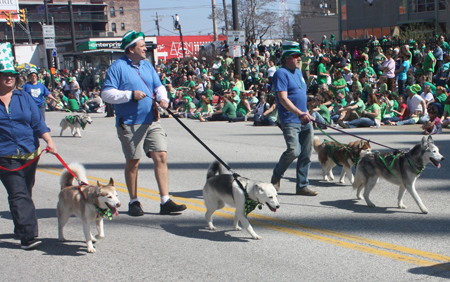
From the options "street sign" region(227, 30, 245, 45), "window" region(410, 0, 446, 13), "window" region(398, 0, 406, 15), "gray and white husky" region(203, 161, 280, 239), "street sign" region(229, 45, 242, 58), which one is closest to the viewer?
"gray and white husky" region(203, 161, 280, 239)

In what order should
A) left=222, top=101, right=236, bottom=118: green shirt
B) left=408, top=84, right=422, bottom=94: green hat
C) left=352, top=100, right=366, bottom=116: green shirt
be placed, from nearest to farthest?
left=408, top=84, right=422, bottom=94: green hat, left=352, top=100, right=366, bottom=116: green shirt, left=222, top=101, right=236, bottom=118: green shirt

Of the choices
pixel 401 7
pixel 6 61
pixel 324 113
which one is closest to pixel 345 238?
pixel 6 61

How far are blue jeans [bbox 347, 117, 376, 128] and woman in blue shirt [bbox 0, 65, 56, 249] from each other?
36.5 feet

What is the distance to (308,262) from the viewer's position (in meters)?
4.42

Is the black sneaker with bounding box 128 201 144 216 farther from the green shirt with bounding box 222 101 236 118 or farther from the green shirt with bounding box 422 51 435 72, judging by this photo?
the green shirt with bounding box 422 51 435 72

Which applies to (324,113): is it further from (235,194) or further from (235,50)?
(235,194)

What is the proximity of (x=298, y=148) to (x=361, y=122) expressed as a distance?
846 centimetres

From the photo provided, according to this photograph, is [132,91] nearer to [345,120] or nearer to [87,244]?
[87,244]

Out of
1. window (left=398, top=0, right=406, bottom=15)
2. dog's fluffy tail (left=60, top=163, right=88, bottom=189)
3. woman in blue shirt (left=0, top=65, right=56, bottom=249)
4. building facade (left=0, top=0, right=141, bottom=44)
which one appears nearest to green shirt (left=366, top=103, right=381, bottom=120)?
dog's fluffy tail (left=60, top=163, right=88, bottom=189)

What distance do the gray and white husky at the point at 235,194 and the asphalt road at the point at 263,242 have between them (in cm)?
28

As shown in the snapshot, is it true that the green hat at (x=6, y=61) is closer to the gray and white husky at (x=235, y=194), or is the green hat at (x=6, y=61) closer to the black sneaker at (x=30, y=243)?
the black sneaker at (x=30, y=243)

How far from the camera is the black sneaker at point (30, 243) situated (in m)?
5.04

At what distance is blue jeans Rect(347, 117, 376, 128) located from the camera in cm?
1440

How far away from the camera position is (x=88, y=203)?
4797mm
